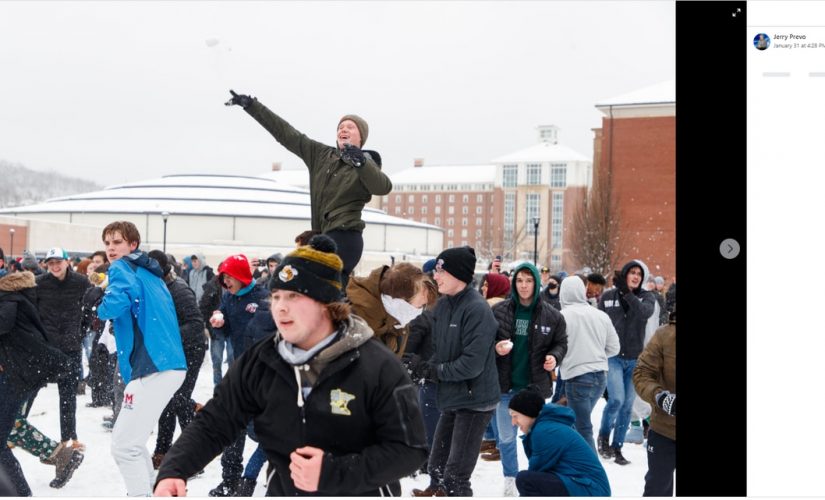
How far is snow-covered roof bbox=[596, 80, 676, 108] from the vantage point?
4719 cm

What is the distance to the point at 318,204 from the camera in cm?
464

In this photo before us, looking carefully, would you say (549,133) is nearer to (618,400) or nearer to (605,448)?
(618,400)

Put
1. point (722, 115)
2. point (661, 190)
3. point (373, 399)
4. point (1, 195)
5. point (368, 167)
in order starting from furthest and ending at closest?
point (1, 195) → point (661, 190) → point (368, 167) → point (373, 399) → point (722, 115)

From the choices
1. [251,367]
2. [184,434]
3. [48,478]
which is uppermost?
[251,367]

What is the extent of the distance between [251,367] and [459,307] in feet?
9.51

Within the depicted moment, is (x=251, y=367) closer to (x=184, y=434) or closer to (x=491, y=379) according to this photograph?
(x=184, y=434)

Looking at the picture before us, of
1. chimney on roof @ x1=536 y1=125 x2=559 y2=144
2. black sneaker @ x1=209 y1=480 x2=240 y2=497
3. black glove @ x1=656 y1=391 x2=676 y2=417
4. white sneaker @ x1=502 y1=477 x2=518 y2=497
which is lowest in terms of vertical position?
white sneaker @ x1=502 y1=477 x2=518 y2=497

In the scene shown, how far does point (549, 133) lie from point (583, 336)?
123 meters

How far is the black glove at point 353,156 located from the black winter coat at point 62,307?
5028 millimetres

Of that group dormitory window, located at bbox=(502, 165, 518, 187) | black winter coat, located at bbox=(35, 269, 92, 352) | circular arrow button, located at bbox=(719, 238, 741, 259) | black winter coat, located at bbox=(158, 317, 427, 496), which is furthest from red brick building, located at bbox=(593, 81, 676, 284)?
dormitory window, located at bbox=(502, 165, 518, 187)

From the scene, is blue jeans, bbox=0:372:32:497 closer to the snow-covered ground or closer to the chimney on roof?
the snow-covered ground

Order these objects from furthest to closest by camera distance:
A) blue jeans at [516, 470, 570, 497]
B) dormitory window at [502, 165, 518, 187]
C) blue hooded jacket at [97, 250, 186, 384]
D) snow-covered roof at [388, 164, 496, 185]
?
snow-covered roof at [388, 164, 496, 185]
dormitory window at [502, 165, 518, 187]
blue hooded jacket at [97, 250, 186, 384]
blue jeans at [516, 470, 570, 497]

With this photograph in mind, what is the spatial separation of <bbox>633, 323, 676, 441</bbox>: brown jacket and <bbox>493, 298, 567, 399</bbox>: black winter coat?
1.76 meters

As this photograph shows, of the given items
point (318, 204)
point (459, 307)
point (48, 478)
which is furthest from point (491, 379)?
point (48, 478)
